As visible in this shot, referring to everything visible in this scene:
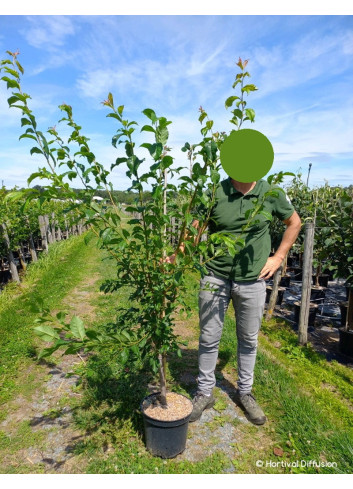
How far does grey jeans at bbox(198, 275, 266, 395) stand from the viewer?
2650mm

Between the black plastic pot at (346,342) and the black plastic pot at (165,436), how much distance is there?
3.03 m

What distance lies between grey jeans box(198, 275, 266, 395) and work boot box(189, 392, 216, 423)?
5cm

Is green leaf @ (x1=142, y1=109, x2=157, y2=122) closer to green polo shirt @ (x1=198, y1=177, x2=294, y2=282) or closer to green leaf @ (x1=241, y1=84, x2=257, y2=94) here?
green leaf @ (x1=241, y1=84, x2=257, y2=94)

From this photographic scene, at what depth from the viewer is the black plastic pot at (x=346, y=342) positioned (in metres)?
4.41

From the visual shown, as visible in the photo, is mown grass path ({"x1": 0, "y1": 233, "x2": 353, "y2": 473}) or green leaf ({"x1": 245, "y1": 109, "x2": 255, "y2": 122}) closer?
green leaf ({"x1": 245, "y1": 109, "x2": 255, "y2": 122})

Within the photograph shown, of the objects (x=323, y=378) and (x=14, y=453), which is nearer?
(x=14, y=453)

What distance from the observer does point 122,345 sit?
1872 millimetres

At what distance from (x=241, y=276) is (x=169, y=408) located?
1187 mm

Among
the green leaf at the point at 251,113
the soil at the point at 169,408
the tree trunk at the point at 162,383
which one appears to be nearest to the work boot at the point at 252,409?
the soil at the point at 169,408

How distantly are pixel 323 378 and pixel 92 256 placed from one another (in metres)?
9.69

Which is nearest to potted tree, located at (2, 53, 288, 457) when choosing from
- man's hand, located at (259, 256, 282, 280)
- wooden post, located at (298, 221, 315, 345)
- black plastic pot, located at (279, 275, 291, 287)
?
man's hand, located at (259, 256, 282, 280)

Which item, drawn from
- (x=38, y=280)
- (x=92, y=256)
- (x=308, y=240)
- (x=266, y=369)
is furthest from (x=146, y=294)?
(x=92, y=256)

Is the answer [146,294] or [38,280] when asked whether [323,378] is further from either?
[38,280]

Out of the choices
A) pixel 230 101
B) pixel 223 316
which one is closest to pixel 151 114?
pixel 230 101
